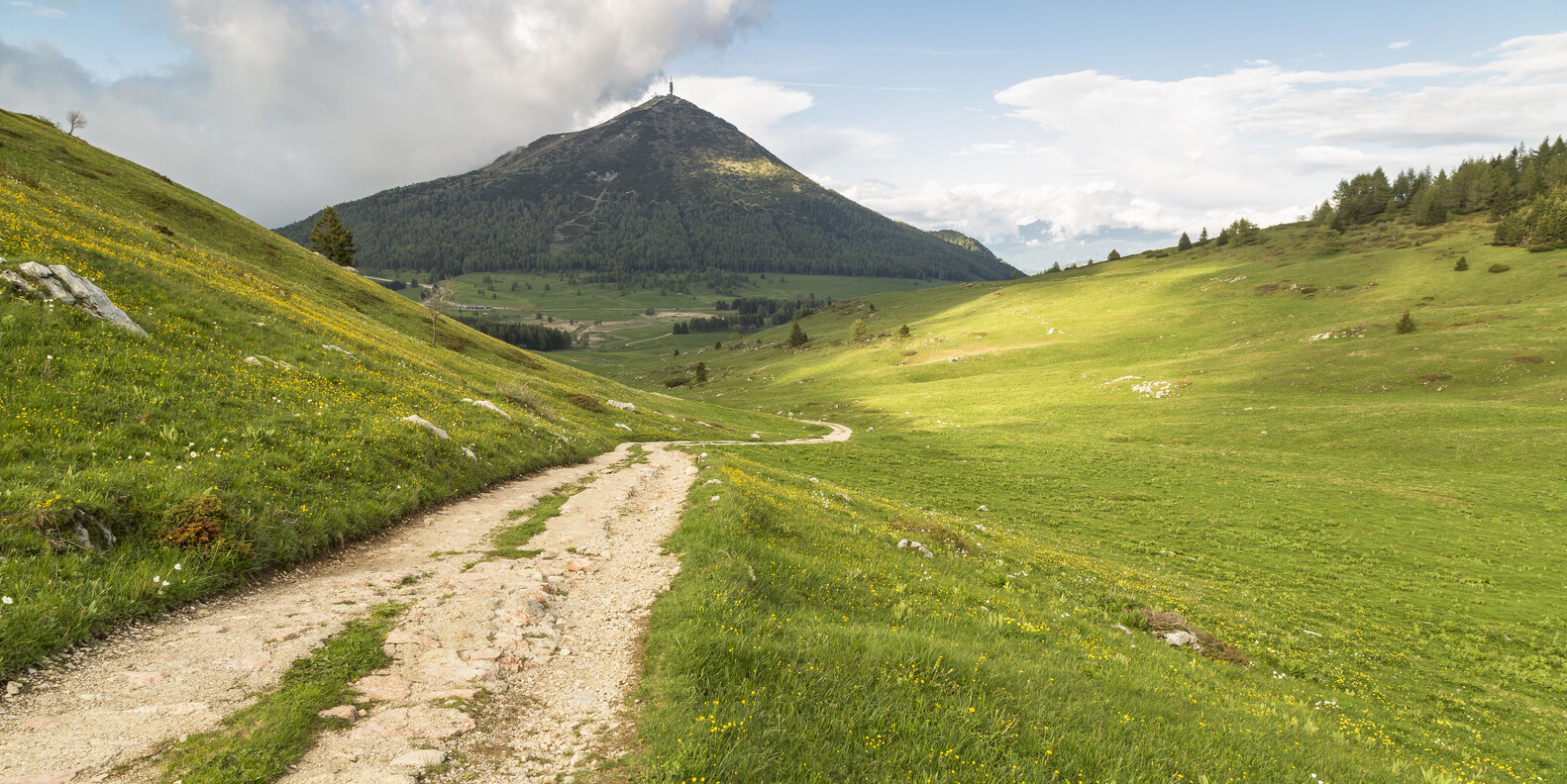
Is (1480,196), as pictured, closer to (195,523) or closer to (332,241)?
(195,523)

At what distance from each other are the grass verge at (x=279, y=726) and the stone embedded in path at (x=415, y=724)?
15.2 inches

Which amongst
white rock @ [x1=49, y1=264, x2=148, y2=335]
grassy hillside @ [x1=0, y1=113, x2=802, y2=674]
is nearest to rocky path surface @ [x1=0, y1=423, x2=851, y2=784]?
grassy hillside @ [x1=0, y1=113, x2=802, y2=674]

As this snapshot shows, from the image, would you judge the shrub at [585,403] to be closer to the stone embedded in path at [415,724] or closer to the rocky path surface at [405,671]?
the rocky path surface at [405,671]

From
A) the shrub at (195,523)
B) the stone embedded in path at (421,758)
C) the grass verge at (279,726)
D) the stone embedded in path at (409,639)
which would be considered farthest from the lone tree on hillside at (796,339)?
the stone embedded in path at (421,758)

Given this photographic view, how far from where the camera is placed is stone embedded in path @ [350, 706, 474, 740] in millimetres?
6449

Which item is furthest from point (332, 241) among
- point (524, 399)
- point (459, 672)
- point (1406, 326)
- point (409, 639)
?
point (1406, 326)

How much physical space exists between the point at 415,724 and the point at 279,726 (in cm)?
127

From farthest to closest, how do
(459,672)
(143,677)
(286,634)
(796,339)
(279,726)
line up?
(796,339) → (286,634) → (459,672) → (143,677) → (279,726)

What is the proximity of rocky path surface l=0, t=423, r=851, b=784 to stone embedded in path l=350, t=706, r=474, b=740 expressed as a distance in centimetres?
2

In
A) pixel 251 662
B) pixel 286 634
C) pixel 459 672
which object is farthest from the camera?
pixel 286 634

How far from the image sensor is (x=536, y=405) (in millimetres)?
35031

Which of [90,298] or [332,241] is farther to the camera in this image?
[332,241]

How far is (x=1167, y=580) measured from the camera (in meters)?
22.5

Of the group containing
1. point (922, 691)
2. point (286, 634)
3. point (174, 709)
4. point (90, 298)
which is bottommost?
point (922, 691)
